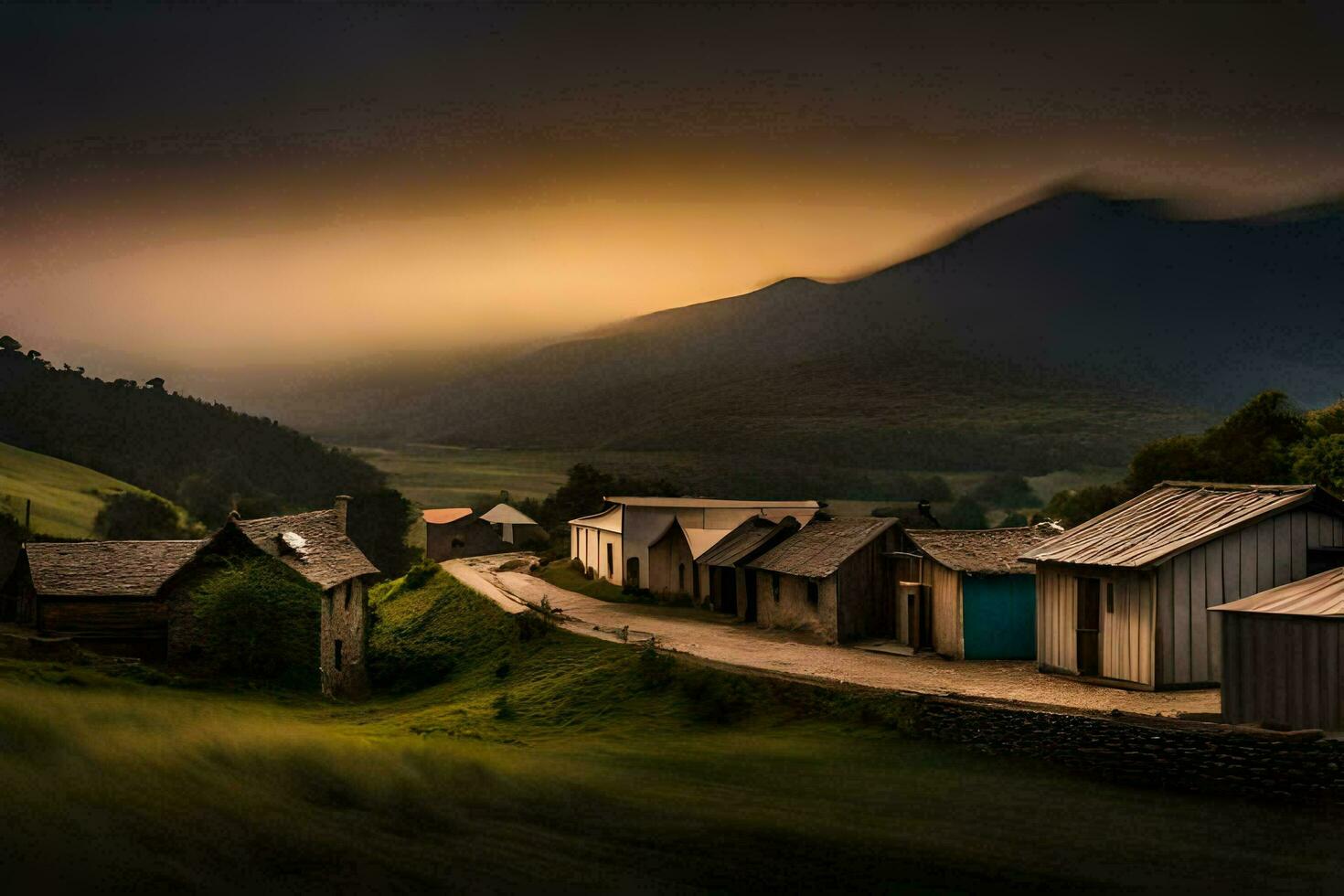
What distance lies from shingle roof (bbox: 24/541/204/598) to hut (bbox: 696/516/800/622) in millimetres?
19847

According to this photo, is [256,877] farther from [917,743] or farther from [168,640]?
[168,640]

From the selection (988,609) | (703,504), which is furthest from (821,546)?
(703,504)

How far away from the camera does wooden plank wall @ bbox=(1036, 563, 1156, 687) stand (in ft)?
92.6

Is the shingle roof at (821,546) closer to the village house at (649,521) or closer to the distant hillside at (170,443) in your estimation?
the village house at (649,521)

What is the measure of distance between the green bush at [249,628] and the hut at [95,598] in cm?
167

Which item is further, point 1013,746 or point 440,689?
point 440,689

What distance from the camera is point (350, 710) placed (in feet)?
128

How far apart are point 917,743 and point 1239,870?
8441 mm

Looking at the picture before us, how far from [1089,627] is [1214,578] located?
340 cm

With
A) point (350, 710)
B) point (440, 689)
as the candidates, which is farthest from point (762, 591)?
point (350, 710)

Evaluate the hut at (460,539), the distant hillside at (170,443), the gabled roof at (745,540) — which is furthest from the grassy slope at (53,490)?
the gabled roof at (745,540)

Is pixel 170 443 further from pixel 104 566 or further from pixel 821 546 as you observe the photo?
pixel 821 546

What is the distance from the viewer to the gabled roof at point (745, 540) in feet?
160

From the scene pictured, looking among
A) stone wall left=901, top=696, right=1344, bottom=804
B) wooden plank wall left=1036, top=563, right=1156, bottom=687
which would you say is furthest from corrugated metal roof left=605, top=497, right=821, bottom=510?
stone wall left=901, top=696, right=1344, bottom=804
